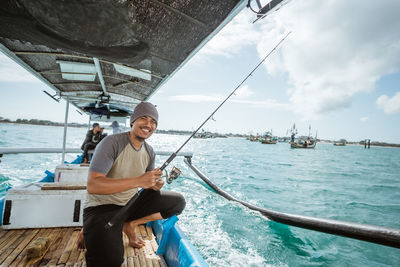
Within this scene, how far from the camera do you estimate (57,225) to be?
10.3 ft

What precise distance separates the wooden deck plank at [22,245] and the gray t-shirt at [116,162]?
1272 millimetres

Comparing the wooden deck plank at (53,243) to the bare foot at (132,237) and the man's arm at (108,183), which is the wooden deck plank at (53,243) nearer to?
the bare foot at (132,237)

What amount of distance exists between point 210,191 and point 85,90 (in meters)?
6.56

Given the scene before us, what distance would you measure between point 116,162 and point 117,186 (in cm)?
34

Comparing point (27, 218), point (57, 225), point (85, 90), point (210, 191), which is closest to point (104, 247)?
point (57, 225)

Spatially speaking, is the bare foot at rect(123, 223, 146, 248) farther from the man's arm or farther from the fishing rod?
the man's arm

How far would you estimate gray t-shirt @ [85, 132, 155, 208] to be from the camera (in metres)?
2.00

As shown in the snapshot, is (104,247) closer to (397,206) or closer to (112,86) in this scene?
(112,86)

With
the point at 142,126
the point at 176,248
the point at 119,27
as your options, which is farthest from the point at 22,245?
the point at 119,27

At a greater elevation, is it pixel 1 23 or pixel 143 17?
pixel 143 17

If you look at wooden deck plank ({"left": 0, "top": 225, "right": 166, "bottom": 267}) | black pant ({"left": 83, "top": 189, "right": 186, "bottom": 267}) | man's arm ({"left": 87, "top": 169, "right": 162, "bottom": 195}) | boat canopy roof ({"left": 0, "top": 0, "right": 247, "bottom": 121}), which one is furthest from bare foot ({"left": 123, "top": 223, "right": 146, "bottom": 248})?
boat canopy roof ({"left": 0, "top": 0, "right": 247, "bottom": 121})

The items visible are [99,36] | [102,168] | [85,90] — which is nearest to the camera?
[99,36]

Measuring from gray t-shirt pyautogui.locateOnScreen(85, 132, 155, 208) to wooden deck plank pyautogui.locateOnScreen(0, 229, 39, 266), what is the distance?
127 cm

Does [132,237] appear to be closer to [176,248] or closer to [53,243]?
[176,248]
